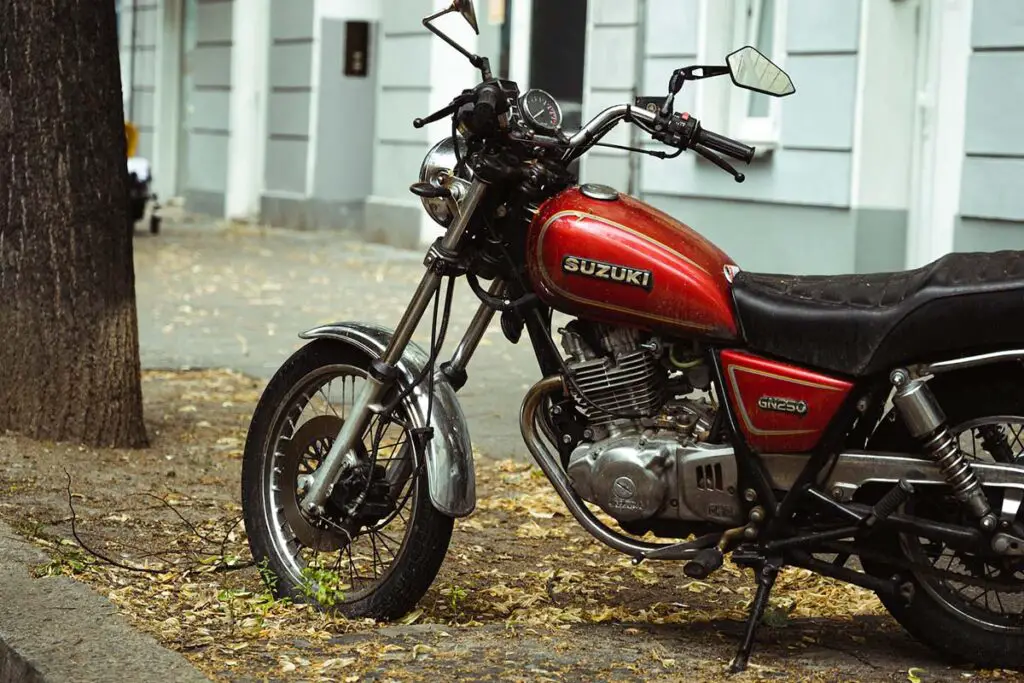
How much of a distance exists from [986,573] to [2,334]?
3829mm

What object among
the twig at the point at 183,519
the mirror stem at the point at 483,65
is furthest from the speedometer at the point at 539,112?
the twig at the point at 183,519

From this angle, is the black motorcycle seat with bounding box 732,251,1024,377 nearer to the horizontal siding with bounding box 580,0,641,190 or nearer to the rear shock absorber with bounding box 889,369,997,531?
the rear shock absorber with bounding box 889,369,997,531

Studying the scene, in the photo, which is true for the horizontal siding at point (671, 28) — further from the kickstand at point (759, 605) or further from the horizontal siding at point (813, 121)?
the kickstand at point (759, 605)

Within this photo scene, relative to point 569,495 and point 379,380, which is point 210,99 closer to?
point 379,380

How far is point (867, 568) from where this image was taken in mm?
4035

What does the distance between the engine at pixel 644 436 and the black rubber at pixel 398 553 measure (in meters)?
0.41

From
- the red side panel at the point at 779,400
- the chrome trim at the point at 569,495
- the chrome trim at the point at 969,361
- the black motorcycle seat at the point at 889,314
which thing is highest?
the black motorcycle seat at the point at 889,314

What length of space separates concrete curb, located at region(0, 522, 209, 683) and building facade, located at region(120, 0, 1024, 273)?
6907 mm

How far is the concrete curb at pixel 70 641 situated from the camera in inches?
146

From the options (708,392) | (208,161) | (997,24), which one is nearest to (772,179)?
(997,24)

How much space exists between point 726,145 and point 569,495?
951 millimetres

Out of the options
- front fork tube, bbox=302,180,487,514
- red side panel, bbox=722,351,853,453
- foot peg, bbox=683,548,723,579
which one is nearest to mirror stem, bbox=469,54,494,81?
front fork tube, bbox=302,180,487,514

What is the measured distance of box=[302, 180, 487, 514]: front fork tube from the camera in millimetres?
4224

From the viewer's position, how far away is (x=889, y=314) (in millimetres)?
3748
